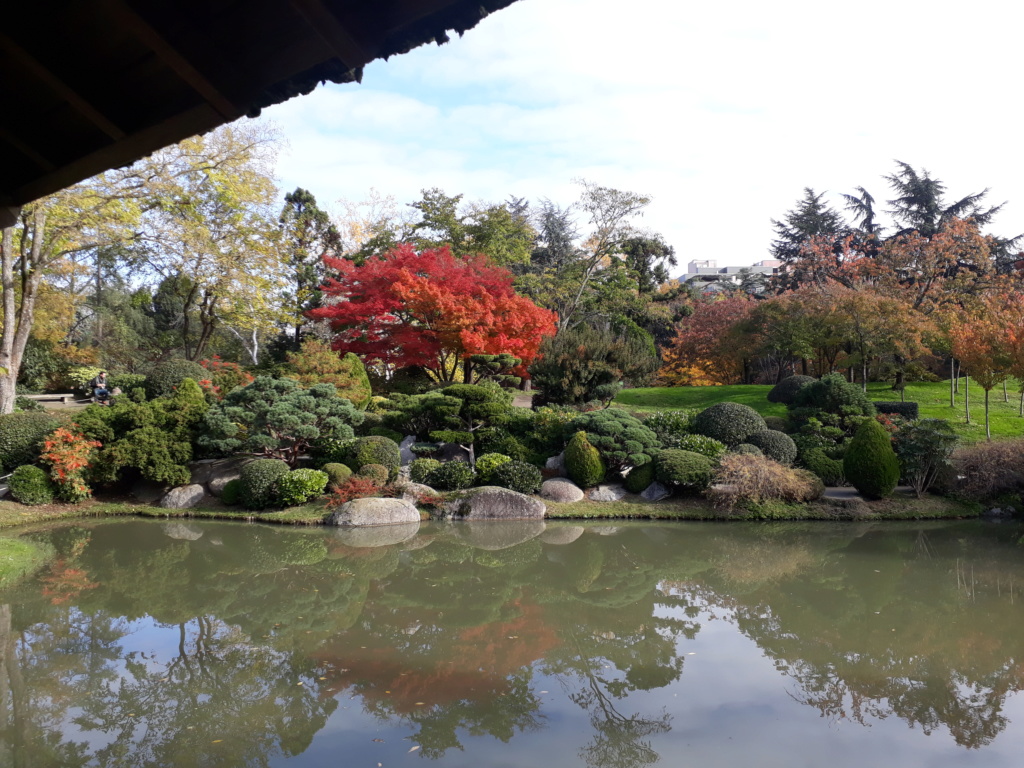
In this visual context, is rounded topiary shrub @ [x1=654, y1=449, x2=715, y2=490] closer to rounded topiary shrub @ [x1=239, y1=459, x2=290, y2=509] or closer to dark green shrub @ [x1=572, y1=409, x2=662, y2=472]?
dark green shrub @ [x1=572, y1=409, x2=662, y2=472]

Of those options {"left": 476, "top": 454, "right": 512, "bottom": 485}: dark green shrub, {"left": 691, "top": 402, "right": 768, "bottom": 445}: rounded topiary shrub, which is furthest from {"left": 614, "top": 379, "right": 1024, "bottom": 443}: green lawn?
{"left": 476, "top": 454, "right": 512, "bottom": 485}: dark green shrub

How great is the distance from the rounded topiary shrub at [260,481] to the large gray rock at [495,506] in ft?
10.1

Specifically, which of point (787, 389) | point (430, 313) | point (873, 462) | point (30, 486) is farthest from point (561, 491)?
point (30, 486)

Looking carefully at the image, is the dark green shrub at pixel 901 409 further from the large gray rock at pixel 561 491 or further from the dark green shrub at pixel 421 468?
the dark green shrub at pixel 421 468

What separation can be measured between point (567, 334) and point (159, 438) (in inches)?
371

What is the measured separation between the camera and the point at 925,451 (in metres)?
12.7

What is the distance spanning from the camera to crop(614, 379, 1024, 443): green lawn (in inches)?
632

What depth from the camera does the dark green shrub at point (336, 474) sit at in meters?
12.6

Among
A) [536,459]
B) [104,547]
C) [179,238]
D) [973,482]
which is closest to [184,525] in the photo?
[104,547]

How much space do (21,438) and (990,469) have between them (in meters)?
17.5

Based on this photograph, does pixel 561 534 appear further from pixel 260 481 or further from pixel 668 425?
pixel 260 481

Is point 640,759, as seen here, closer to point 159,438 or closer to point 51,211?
point 159,438

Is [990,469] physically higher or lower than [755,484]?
higher

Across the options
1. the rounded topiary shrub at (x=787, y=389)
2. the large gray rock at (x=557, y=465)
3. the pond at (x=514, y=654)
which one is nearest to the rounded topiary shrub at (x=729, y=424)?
the large gray rock at (x=557, y=465)
